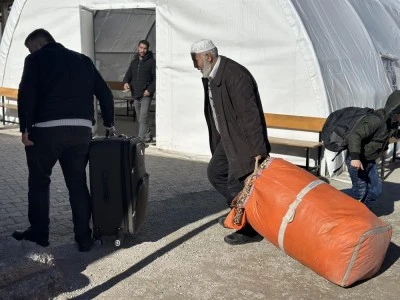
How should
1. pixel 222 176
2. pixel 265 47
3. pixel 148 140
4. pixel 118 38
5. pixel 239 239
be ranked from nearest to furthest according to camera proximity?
pixel 239 239, pixel 222 176, pixel 265 47, pixel 148 140, pixel 118 38

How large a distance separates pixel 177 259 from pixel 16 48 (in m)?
8.53

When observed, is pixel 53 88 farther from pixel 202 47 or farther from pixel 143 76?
pixel 143 76

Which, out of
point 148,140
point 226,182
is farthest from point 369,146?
point 148,140

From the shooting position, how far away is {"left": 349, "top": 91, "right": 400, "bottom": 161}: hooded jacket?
5113 mm

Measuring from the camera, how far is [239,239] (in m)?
4.96

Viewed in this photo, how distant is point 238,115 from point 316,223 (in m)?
1.16

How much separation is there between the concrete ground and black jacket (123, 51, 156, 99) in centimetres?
397

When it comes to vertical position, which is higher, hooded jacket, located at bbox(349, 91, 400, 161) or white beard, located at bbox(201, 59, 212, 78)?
white beard, located at bbox(201, 59, 212, 78)

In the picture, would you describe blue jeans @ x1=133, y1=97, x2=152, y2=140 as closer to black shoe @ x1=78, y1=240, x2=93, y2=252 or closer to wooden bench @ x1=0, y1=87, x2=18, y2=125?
wooden bench @ x1=0, y1=87, x2=18, y2=125

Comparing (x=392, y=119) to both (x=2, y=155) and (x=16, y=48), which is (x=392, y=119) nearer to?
(x=2, y=155)

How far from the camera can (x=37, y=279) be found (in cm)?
365

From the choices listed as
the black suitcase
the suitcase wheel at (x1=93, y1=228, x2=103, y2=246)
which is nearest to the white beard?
the black suitcase

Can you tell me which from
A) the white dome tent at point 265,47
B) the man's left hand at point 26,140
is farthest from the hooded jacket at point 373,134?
the man's left hand at point 26,140

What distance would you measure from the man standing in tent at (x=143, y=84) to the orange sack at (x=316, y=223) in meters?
5.65
